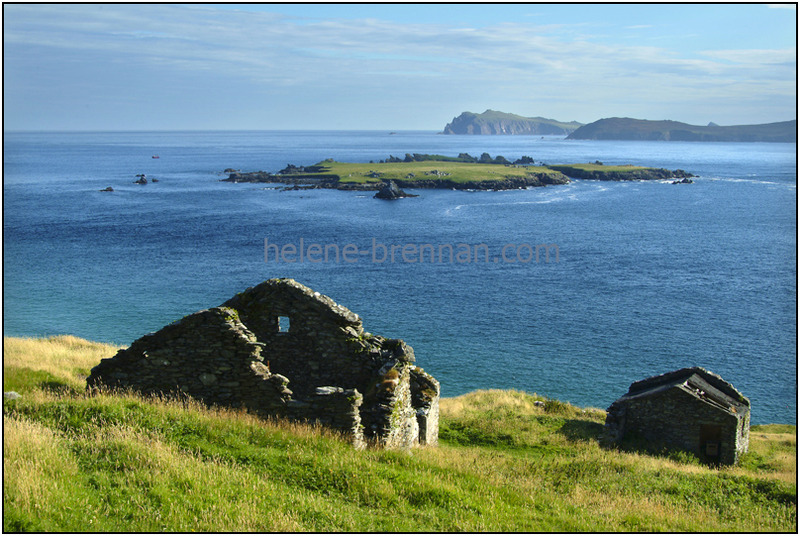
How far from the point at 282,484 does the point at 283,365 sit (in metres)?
6.52

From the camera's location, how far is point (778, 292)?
67812mm

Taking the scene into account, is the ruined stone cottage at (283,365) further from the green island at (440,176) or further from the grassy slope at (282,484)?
the green island at (440,176)

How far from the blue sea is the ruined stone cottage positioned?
26294mm

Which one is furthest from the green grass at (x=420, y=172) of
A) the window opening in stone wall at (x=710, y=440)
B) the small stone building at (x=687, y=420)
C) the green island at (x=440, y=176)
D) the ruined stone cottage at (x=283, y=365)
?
the ruined stone cottage at (x=283, y=365)

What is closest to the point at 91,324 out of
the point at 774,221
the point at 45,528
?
the point at 45,528

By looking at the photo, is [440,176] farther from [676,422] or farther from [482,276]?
[676,422]

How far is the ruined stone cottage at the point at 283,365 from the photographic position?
14.7 meters

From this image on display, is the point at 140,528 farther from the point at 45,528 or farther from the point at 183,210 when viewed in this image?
the point at 183,210

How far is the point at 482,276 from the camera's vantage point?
72.6m

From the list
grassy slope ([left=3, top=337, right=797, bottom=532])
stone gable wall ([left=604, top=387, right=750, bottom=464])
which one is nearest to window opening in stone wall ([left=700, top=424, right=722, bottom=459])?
stone gable wall ([left=604, top=387, right=750, bottom=464])

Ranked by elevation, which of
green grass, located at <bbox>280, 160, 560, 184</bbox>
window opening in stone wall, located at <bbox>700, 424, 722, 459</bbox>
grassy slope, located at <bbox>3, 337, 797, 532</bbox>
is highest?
green grass, located at <bbox>280, 160, 560, 184</bbox>

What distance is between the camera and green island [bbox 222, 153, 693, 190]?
16238cm

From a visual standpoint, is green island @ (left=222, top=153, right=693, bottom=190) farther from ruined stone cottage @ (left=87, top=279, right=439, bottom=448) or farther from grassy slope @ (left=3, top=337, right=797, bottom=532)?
grassy slope @ (left=3, top=337, right=797, bottom=532)

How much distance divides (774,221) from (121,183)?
15134cm
